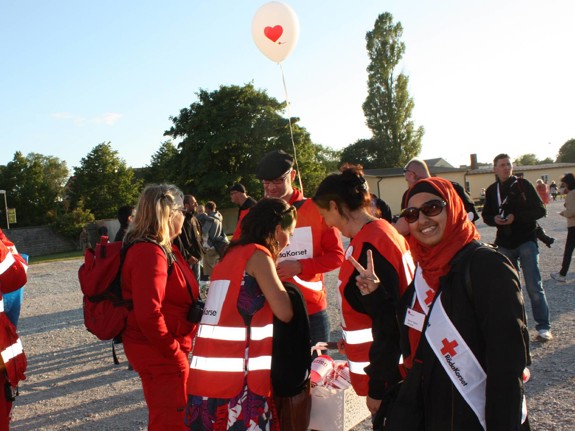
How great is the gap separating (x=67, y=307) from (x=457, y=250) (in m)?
11.1

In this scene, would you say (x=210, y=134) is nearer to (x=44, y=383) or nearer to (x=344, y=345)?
(x=44, y=383)

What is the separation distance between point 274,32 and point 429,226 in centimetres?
521

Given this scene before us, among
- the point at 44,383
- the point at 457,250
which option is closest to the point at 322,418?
the point at 457,250

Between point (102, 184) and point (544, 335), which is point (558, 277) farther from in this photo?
point (102, 184)

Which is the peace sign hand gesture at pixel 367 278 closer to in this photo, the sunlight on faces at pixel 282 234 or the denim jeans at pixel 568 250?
the sunlight on faces at pixel 282 234

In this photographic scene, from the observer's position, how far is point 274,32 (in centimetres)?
671

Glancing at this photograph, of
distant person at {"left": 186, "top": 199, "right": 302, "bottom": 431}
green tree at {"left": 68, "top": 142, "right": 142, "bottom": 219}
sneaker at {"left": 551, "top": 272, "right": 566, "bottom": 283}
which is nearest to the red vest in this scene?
distant person at {"left": 186, "top": 199, "right": 302, "bottom": 431}

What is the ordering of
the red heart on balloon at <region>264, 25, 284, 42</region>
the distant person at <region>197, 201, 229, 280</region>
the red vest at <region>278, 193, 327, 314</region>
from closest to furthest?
the red vest at <region>278, 193, 327, 314</region>
the red heart on balloon at <region>264, 25, 284, 42</region>
the distant person at <region>197, 201, 229, 280</region>

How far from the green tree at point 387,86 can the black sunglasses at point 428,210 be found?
190 feet

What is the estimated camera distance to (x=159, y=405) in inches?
122

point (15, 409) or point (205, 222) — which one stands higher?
point (205, 222)

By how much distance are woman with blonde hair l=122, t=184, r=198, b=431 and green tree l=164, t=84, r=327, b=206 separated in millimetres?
35797

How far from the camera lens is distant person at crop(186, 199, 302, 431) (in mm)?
2670

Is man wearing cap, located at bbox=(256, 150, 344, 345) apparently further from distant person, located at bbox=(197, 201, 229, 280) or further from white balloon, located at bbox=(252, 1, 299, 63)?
distant person, located at bbox=(197, 201, 229, 280)
